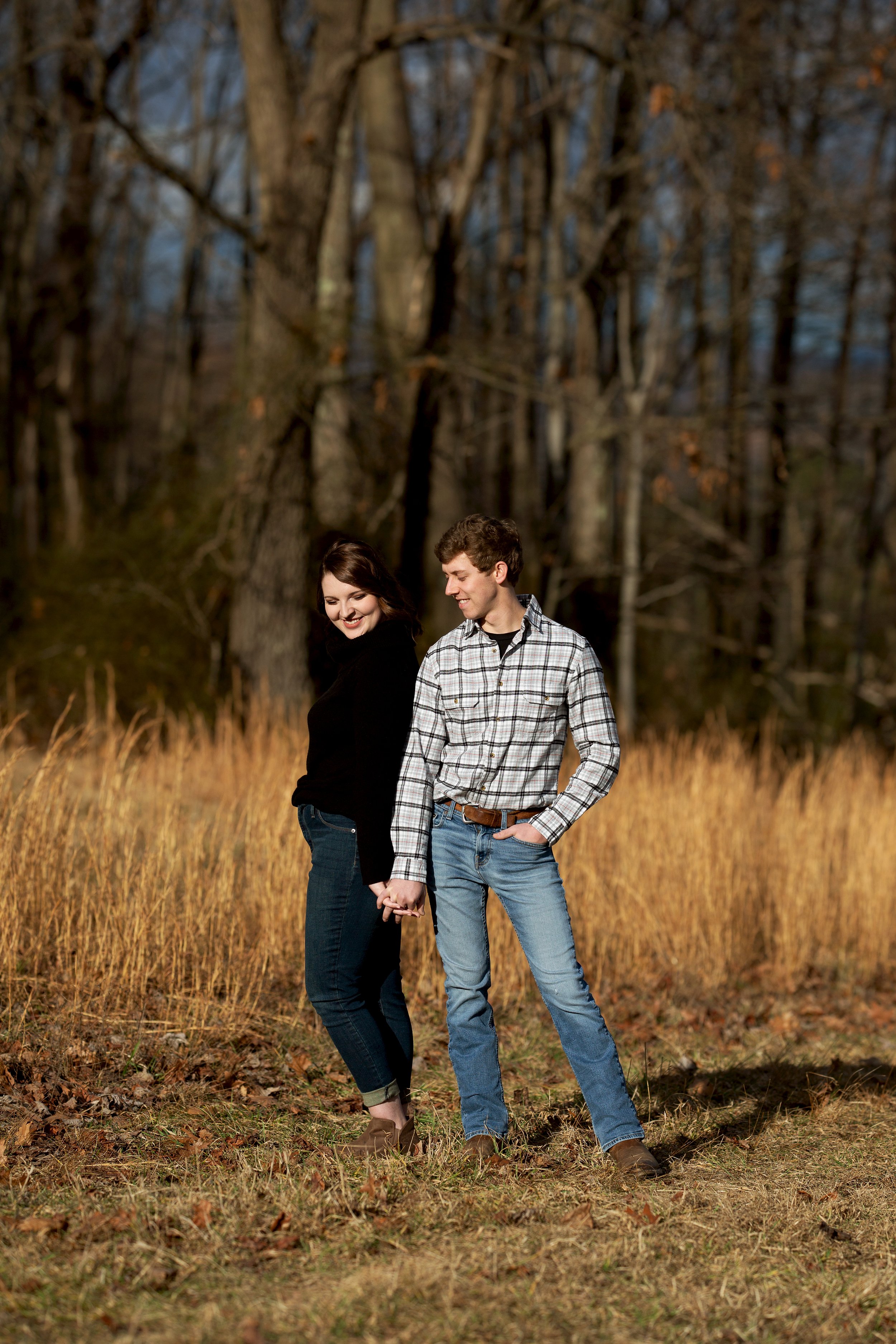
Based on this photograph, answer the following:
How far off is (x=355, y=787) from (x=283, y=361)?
711 cm

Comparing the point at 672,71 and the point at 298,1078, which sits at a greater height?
the point at 672,71

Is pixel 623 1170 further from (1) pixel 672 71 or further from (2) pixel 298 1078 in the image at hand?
(1) pixel 672 71

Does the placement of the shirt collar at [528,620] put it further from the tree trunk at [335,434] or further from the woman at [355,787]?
the tree trunk at [335,434]

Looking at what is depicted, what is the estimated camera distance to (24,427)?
60.7 ft

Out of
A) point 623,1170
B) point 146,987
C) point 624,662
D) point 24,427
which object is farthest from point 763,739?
point 24,427

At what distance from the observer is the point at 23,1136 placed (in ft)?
13.2

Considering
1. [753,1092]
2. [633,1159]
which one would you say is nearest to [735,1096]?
[753,1092]

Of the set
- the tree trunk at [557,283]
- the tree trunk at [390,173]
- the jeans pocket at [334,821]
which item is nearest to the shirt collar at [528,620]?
the jeans pocket at [334,821]

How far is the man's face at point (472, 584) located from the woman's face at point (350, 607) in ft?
0.78

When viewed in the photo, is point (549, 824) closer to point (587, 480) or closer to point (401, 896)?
point (401, 896)

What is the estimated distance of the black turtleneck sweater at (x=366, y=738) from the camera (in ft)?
11.7

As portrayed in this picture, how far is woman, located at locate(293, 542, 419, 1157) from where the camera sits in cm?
360

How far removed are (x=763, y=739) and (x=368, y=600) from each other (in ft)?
28.5

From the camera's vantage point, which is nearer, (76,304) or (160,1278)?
(160,1278)
